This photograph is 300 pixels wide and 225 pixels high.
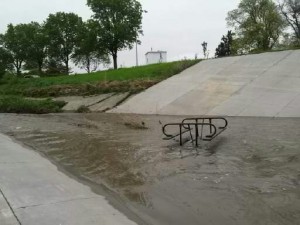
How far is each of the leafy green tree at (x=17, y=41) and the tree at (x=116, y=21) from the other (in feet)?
80.4

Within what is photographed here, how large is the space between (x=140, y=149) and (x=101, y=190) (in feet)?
15.1

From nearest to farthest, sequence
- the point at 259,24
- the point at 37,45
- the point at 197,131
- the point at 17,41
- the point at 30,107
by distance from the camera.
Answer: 1. the point at 197,131
2. the point at 30,107
3. the point at 259,24
4. the point at 37,45
5. the point at 17,41

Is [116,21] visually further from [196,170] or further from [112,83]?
[196,170]

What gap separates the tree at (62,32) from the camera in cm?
6969

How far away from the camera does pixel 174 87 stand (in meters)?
27.0

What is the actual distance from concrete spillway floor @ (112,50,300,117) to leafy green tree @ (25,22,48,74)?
47906 mm

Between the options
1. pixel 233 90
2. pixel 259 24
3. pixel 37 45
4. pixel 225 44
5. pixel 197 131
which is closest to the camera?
pixel 197 131

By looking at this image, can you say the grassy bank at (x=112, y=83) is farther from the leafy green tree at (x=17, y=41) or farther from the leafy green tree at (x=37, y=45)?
the leafy green tree at (x=17, y=41)

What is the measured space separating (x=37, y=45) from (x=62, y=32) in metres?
6.87

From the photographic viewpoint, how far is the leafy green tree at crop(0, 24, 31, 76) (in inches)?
3066

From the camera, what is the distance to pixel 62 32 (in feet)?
231

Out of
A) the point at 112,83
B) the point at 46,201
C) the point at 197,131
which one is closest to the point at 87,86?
the point at 112,83

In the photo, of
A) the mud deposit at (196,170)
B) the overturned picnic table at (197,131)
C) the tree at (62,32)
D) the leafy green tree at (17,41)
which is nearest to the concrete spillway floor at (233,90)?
the mud deposit at (196,170)

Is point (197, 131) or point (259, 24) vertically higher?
point (259, 24)
